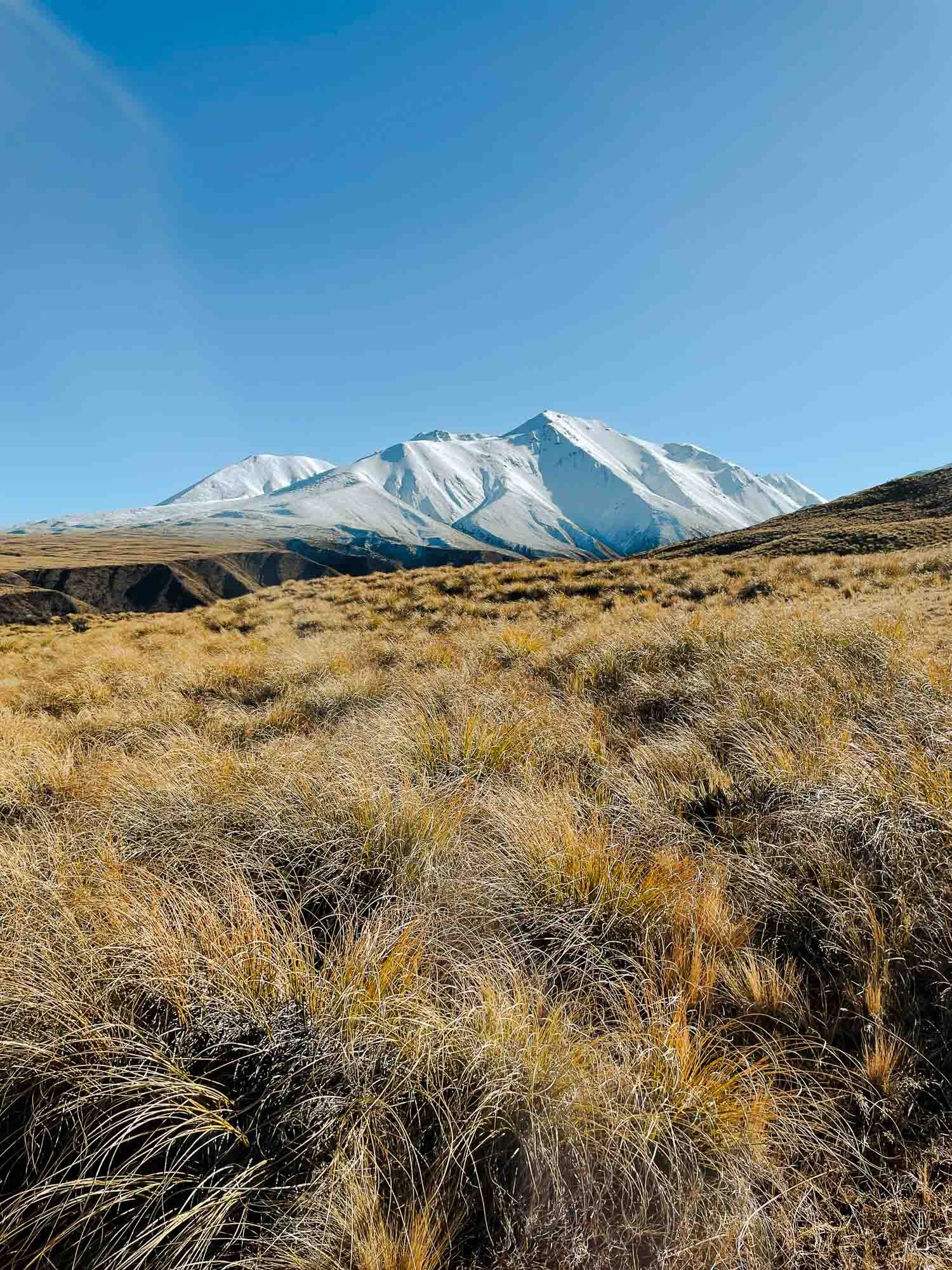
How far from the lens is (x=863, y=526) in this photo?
27.8 m

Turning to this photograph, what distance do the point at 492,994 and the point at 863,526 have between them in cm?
3418

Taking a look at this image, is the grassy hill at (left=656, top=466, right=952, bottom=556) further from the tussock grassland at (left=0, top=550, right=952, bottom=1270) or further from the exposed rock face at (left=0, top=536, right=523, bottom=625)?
the exposed rock face at (left=0, top=536, right=523, bottom=625)

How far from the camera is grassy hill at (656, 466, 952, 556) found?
21.5 meters

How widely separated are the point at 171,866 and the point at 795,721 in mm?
4462

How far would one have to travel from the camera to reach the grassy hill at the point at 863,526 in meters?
21.5

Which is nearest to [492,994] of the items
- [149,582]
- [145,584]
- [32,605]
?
[32,605]

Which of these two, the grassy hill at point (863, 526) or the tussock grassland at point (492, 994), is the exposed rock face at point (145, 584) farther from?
the tussock grassland at point (492, 994)

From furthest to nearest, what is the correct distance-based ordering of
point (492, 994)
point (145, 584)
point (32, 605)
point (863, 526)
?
point (145, 584)
point (32, 605)
point (863, 526)
point (492, 994)

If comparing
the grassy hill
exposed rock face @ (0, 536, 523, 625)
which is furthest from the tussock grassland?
exposed rock face @ (0, 536, 523, 625)

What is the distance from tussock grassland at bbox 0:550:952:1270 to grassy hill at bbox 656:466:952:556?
21149 mm

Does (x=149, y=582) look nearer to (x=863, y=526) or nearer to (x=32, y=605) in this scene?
(x=32, y=605)

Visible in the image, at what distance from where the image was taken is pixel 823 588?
11.1m

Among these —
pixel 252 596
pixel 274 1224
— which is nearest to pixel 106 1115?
pixel 274 1224

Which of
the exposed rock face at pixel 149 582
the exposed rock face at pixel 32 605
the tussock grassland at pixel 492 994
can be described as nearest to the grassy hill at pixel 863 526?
the tussock grassland at pixel 492 994
